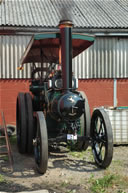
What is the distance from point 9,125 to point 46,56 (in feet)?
12.7

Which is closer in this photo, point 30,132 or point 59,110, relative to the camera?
point 59,110

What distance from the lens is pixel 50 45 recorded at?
5465 mm

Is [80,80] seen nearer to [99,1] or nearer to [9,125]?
[9,125]

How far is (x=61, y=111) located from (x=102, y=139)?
0.91 metres

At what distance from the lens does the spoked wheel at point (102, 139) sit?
4791mm

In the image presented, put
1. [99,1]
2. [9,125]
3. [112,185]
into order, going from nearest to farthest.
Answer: [112,185], [9,125], [99,1]

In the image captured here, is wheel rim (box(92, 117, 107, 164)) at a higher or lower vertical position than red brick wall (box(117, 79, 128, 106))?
lower

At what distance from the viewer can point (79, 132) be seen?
595cm

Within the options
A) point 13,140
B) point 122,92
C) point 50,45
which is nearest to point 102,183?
point 50,45

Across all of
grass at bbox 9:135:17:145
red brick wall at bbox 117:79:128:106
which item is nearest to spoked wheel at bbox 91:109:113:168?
grass at bbox 9:135:17:145

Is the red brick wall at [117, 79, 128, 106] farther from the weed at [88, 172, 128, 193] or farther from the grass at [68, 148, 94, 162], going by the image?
the weed at [88, 172, 128, 193]

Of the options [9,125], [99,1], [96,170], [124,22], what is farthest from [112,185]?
[99,1]

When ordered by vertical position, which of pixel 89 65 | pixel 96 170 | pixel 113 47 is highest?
pixel 113 47

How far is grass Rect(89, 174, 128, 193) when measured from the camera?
13.3ft
